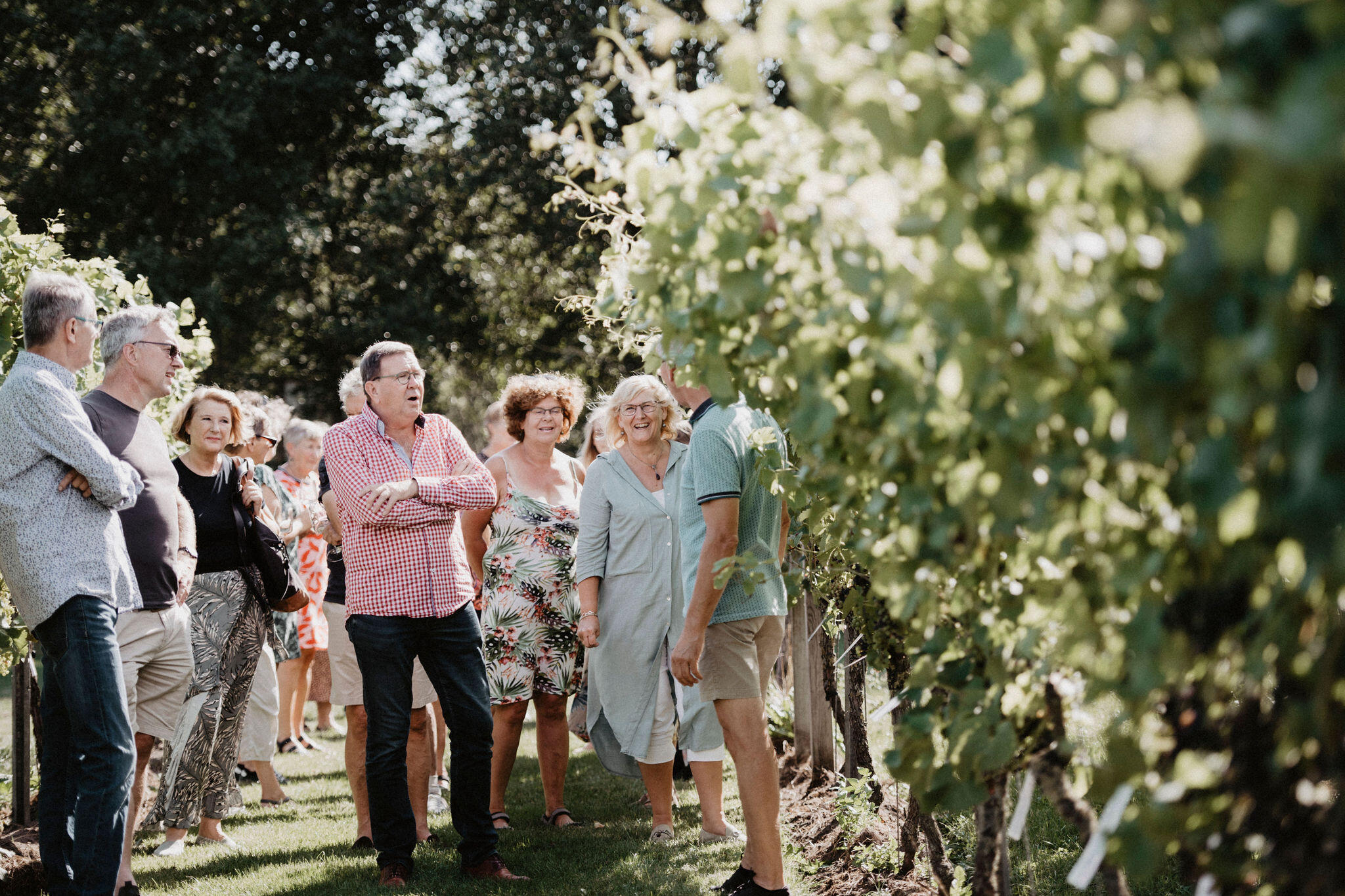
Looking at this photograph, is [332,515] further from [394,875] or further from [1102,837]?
[1102,837]

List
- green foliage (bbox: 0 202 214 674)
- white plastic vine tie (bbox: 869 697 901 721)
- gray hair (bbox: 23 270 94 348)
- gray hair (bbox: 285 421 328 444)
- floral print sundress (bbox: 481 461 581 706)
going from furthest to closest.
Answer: gray hair (bbox: 285 421 328 444)
floral print sundress (bbox: 481 461 581 706)
green foliage (bbox: 0 202 214 674)
gray hair (bbox: 23 270 94 348)
white plastic vine tie (bbox: 869 697 901 721)

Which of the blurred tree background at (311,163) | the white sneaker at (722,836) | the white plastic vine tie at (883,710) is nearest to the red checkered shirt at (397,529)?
the white sneaker at (722,836)

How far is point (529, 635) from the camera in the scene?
5.65m

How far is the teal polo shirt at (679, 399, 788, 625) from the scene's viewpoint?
3.90 meters

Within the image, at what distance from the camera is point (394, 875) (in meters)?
4.50

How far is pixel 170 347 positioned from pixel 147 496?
0.54 meters

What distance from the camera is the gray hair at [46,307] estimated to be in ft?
→ 11.9

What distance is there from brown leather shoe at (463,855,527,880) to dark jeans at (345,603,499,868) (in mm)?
25

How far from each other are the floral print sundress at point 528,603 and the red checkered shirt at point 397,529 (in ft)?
3.50

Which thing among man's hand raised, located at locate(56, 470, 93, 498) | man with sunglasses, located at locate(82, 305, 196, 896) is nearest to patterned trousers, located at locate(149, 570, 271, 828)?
man with sunglasses, located at locate(82, 305, 196, 896)

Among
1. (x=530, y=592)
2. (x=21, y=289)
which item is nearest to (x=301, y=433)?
(x=530, y=592)

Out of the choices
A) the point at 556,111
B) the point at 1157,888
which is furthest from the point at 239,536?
the point at 556,111

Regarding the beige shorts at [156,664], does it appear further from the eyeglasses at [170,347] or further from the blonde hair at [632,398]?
the blonde hair at [632,398]

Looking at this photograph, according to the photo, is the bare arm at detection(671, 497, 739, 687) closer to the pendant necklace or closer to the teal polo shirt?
the teal polo shirt
